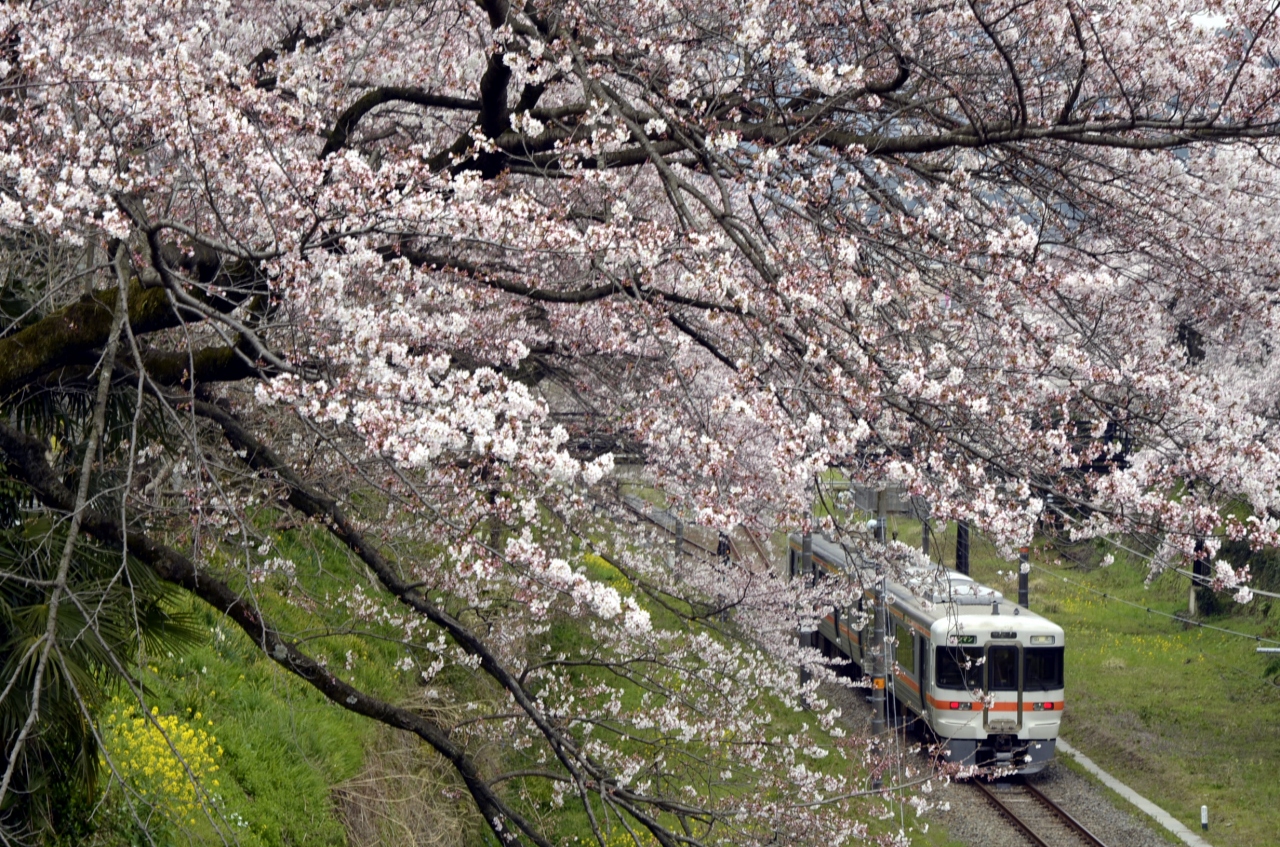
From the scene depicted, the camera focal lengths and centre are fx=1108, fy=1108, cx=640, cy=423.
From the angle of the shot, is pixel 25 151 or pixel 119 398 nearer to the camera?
pixel 25 151

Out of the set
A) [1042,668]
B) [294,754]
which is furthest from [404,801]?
[1042,668]

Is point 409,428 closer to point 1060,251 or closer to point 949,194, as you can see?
point 949,194

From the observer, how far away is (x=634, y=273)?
15.6ft

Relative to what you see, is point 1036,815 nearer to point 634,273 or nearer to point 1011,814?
point 1011,814

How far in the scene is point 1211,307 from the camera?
240 inches

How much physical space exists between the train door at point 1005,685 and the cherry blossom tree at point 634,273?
990 centimetres

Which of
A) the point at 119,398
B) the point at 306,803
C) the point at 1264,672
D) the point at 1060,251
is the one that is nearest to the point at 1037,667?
the point at 1264,672

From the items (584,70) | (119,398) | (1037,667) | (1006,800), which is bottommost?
(1006,800)

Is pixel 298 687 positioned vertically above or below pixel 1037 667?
above

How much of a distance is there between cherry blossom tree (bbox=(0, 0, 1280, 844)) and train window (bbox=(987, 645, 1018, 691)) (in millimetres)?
9891

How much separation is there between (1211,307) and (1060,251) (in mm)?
1013

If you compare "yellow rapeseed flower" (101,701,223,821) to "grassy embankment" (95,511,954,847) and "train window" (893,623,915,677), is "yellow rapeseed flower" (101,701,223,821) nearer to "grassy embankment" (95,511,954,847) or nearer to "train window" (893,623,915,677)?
"grassy embankment" (95,511,954,847)

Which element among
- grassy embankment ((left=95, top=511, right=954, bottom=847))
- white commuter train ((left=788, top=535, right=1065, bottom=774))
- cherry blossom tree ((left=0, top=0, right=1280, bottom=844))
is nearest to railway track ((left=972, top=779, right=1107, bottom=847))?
white commuter train ((left=788, top=535, right=1065, bottom=774))

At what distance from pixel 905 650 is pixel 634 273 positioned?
13.9 metres
